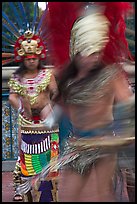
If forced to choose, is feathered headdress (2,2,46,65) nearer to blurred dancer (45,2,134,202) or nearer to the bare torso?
blurred dancer (45,2,134,202)

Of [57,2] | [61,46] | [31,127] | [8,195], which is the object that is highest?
[57,2]

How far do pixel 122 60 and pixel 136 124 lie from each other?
60 centimetres

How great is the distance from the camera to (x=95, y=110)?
13.5 ft

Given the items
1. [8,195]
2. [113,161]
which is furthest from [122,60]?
[8,195]

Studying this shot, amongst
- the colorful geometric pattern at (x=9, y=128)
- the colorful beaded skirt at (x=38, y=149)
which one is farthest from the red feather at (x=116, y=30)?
the colorful geometric pattern at (x=9, y=128)

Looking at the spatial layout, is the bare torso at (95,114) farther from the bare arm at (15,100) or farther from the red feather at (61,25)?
the bare arm at (15,100)

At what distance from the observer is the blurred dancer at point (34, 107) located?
5547mm

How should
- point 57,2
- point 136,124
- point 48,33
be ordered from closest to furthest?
point 136,124 < point 57,2 < point 48,33

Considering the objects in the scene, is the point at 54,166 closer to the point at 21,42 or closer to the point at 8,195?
the point at 21,42

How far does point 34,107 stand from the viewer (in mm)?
5582

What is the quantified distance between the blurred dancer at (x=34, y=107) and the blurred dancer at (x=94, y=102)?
45.4 inches

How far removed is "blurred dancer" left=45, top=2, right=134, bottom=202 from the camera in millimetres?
4129

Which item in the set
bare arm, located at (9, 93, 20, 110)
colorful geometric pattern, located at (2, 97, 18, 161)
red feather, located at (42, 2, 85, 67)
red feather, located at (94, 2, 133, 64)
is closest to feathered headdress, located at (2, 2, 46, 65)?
bare arm, located at (9, 93, 20, 110)

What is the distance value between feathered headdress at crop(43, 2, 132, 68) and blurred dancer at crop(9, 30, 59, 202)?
26.9 inches
